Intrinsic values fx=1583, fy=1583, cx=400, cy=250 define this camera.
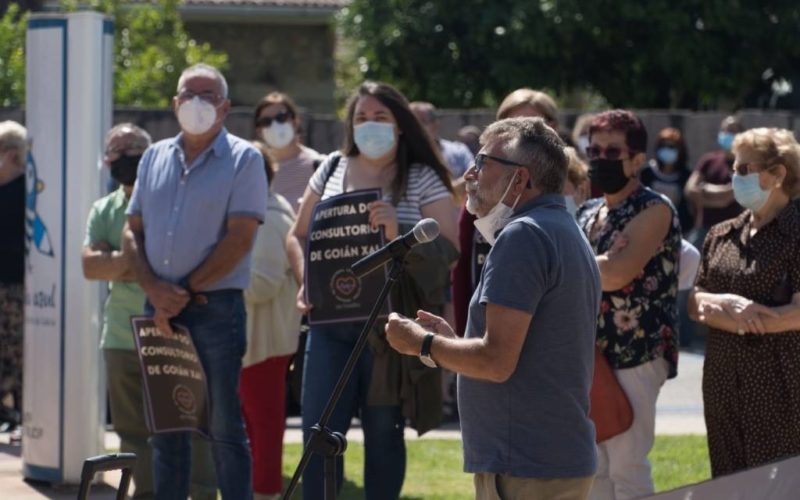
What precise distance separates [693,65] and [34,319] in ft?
52.6

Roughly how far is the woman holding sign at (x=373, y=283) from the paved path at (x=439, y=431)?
169 centimetres

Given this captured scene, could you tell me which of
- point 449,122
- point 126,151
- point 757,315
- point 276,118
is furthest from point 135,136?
point 449,122

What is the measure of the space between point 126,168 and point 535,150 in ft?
11.2

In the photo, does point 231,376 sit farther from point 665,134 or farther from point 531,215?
point 665,134

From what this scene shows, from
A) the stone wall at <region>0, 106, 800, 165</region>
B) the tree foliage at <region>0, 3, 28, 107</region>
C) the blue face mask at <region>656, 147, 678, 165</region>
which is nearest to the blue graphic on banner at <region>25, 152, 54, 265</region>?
the stone wall at <region>0, 106, 800, 165</region>

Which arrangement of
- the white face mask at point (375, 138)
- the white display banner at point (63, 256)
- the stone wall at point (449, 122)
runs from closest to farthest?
the white face mask at point (375, 138), the white display banner at point (63, 256), the stone wall at point (449, 122)

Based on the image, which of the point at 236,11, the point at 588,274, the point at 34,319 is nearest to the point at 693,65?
the point at 236,11

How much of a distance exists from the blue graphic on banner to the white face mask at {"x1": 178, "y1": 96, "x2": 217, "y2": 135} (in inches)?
60.5

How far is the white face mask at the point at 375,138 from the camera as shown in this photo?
22.3 feet

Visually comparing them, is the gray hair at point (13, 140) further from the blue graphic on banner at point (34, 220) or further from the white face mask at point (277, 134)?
the white face mask at point (277, 134)

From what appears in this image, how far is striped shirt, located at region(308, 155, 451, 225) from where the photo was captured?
6754 mm

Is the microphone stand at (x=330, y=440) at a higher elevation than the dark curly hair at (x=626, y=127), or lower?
lower

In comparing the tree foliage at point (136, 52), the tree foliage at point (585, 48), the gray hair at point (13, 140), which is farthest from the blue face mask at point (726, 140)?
the tree foliage at point (585, 48)

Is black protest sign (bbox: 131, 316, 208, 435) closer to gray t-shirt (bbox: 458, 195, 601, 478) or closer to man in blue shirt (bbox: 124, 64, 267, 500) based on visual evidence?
man in blue shirt (bbox: 124, 64, 267, 500)
